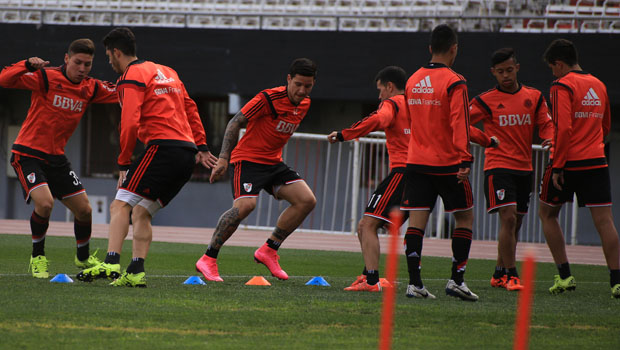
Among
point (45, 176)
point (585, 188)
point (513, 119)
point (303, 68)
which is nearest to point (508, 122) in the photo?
point (513, 119)

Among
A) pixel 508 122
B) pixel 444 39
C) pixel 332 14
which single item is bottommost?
pixel 508 122

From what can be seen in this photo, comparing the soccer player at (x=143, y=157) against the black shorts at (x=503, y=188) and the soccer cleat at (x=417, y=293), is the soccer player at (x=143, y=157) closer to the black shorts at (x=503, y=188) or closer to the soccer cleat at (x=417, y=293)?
the soccer cleat at (x=417, y=293)

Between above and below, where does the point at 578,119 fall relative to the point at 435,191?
above

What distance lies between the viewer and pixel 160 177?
24.1 feet

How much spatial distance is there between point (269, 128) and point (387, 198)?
56.5 inches

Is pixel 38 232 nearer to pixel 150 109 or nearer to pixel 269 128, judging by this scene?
pixel 150 109

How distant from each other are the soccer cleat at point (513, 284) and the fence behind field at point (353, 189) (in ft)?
27.0

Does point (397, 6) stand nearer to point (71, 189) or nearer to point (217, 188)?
point (217, 188)

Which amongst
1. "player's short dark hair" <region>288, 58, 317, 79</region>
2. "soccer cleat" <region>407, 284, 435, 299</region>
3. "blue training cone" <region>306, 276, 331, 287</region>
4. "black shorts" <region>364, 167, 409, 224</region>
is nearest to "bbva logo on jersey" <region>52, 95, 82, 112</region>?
"player's short dark hair" <region>288, 58, 317, 79</region>

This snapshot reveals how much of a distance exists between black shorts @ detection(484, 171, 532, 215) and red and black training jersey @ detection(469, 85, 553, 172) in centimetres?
8

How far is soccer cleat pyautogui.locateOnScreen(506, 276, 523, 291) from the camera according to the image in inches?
328

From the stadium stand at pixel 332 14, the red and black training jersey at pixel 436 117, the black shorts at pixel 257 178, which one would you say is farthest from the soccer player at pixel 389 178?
the stadium stand at pixel 332 14

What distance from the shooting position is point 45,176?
8562 mm

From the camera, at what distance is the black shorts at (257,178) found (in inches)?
339
